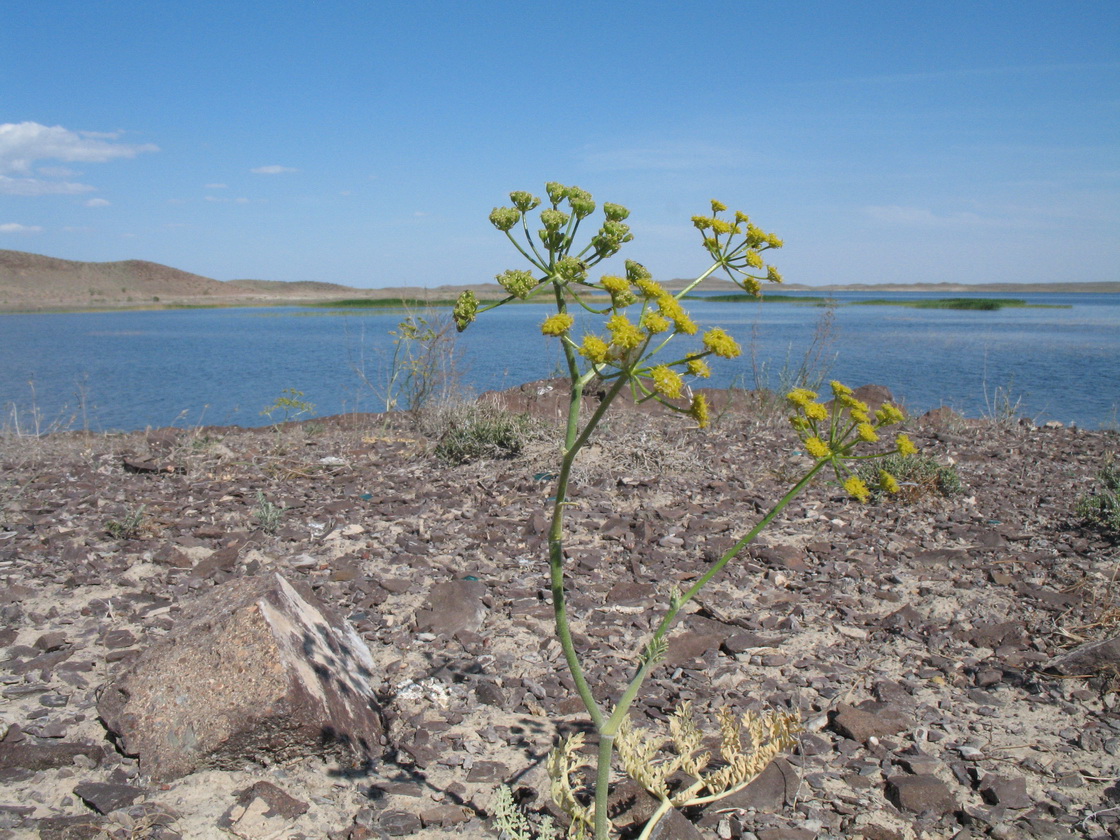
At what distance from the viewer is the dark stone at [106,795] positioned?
2305 millimetres

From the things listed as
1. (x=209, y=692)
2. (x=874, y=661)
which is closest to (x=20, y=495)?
(x=209, y=692)

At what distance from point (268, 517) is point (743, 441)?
4.38 m

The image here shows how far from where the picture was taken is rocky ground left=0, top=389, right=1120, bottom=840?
2.40m

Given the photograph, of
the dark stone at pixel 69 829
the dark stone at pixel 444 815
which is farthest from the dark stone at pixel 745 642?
the dark stone at pixel 69 829

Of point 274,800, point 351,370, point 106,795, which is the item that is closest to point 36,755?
point 106,795

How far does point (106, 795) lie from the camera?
2.35m

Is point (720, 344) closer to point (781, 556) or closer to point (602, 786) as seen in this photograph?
point (602, 786)

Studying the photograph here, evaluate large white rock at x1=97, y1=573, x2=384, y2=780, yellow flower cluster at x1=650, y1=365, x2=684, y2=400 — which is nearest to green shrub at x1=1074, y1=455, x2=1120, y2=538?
yellow flower cluster at x1=650, y1=365, x2=684, y2=400

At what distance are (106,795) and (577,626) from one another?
1.91m

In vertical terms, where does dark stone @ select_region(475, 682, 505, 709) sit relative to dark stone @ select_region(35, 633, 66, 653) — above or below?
below

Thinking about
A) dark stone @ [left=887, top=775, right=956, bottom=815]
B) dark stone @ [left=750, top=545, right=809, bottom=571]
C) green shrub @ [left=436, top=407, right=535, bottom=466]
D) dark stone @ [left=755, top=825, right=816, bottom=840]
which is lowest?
dark stone @ [left=755, top=825, right=816, bottom=840]

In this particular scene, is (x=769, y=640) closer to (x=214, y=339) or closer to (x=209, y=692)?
(x=209, y=692)

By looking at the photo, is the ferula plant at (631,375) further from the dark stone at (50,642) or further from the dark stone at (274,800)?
the dark stone at (50,642)

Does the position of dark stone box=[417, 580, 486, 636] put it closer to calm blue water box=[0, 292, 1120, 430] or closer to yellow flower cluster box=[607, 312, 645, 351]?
yellow flower cluster box=[607, 312, 645, 351]
